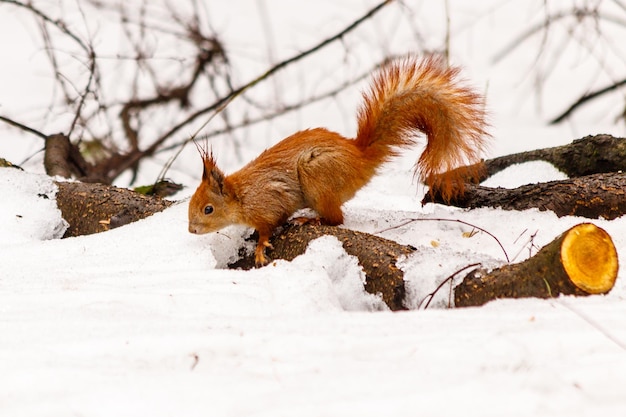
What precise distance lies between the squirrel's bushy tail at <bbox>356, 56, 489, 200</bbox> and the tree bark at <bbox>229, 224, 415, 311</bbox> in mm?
555

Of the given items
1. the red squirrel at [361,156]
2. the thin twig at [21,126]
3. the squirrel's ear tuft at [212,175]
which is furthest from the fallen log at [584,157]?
the thin twig at [21,126]

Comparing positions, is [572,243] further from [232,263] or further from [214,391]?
[232,263]

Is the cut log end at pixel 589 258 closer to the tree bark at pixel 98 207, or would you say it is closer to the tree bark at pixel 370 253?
the tree bark at pixel 370 253

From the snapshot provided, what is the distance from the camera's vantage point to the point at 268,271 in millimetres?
2412

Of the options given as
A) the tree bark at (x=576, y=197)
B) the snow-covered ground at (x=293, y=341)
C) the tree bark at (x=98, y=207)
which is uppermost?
the tree bark at (x=98, y=207)

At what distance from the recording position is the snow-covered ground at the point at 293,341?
1.51m

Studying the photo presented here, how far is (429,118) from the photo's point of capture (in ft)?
10.1

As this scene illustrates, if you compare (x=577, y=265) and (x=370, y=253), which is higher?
(x=370, y=253)

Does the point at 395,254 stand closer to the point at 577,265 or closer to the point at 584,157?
the point at 577,265

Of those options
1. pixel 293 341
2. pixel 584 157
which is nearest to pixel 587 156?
pixel 584 157

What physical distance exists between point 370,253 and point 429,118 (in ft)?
2.73

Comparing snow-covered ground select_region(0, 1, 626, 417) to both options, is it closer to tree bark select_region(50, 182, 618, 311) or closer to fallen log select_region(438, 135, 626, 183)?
tree bark select_region(50, 182, 618, 311)

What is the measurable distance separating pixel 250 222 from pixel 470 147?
96 cm

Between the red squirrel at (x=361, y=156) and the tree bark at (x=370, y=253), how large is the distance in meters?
0.16
